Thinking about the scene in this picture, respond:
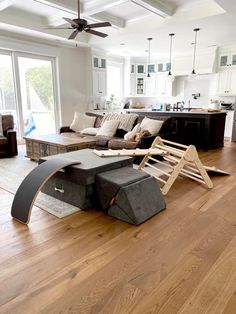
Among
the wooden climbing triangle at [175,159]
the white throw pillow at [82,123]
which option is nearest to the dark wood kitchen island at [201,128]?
the white throw pillow at [82,123]

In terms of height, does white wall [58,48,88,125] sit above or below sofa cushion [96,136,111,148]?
above

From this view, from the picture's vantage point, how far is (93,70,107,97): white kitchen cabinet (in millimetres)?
7507

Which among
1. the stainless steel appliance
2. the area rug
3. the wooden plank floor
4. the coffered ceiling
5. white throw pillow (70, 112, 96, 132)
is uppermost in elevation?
the coffered ceiling

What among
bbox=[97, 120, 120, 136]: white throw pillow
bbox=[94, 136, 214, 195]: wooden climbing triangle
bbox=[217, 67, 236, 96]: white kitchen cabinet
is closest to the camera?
bbox=[94, 136, 214, 195]: wooden climbing triangle

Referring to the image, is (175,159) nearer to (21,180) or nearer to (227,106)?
(21,180)

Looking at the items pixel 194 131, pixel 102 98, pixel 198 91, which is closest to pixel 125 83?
pixel 102 98

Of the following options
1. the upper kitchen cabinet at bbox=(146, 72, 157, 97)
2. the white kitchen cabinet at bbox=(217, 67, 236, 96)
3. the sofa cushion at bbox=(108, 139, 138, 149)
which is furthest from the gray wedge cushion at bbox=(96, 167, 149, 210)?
the upper kitchen cabinet at bbox=(146, 72, 157, 97)

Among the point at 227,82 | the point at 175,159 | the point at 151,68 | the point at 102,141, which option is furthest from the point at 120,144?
the point at 151,68

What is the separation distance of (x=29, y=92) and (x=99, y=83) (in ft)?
7.37

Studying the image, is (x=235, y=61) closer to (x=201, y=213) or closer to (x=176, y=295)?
(x=201, y=213)

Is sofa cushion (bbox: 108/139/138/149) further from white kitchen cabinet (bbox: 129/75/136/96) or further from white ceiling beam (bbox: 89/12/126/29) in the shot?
white kitchen cabinet (bbox: 129/75/136/96)

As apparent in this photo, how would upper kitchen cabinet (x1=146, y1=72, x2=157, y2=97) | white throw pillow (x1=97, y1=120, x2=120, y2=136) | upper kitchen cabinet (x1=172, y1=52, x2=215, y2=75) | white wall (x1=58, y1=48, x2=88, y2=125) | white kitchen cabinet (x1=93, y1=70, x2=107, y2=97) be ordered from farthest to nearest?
upper kitchen cabinet (x1=146, y1=72, x2=157, y2=97)
white kitchen cabinet (x1=93, y1=70, x2=107, y2=97)
upper kitchen cabinet (x1=172, y1=52, x2=215, y2=75)
white wall (x1=58, y1=48, x2=88, y2=125)
white throw pillow (x1=97, y1=120, x2=120, y2=136)

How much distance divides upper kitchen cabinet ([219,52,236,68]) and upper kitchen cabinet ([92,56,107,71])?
3.62 m

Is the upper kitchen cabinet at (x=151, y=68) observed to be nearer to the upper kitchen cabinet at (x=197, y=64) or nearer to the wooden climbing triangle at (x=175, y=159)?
the upper kitchen cabinet at (x=197, y=64)
